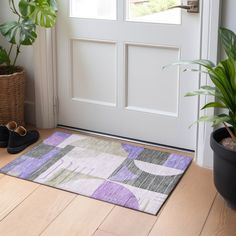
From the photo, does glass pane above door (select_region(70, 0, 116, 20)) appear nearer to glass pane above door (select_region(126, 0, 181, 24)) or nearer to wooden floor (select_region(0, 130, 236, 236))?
glass pane above door (select_region(126, 0, 181, 24))

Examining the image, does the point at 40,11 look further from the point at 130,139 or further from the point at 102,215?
the point at 102,215

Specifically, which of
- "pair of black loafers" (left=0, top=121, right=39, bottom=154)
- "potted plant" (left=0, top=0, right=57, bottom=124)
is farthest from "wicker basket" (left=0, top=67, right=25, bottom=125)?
"pair of black loafers" (left=0, top=121, right=39, bottom=154)

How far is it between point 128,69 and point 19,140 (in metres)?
0.80

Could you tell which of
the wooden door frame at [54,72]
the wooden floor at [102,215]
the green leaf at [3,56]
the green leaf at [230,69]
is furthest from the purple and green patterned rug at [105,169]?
the green leaf at [230,69]

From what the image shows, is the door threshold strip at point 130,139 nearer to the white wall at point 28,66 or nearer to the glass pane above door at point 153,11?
the white wall at point 28,66

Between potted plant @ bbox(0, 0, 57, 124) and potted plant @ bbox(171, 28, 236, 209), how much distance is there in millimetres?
1055

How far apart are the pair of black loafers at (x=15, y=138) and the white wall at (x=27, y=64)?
12.4 inches

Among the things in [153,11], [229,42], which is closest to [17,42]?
[153,11]

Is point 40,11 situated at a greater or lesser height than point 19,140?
greater

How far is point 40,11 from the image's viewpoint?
276cm

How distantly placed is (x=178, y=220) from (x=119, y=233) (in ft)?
0.97

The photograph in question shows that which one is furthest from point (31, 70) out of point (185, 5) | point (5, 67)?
point (185, 5)

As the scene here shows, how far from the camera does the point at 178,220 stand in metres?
2.17

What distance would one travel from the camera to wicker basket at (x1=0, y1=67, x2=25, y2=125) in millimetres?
2928
